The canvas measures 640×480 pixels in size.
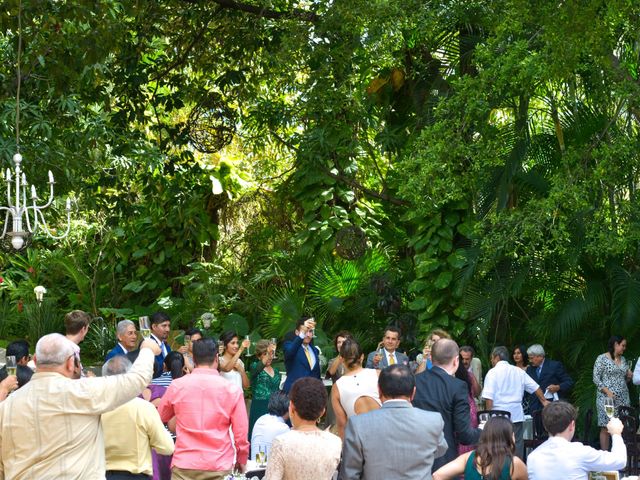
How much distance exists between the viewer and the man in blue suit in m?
10.3

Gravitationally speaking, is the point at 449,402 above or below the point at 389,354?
below

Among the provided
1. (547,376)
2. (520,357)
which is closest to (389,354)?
(520,357)

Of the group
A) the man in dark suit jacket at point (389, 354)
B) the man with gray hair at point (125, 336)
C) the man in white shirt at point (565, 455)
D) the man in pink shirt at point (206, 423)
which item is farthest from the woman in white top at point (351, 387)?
the man in dark suit jacket at point (389, 354)

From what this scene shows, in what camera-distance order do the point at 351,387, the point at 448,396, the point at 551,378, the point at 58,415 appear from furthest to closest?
the point at 551,378 < the point at 351,387 < the point at 448,396 < the point at 58,415

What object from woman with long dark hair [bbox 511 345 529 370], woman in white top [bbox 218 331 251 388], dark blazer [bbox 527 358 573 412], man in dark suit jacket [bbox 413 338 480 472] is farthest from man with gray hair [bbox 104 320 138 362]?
→ dark blazer [bbox 527 358 573 412]

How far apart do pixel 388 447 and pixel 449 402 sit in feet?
4.83

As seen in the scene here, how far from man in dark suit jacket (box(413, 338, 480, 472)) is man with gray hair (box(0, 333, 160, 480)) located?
2.26 meters

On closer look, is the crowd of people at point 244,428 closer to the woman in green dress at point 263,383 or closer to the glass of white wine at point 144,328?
the glass of white wine at point 144,328

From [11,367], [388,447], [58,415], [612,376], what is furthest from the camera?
[612,376]

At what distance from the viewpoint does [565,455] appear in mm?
5512

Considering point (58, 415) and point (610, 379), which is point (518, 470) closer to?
point (58, 415)

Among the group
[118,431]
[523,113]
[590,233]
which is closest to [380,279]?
[523,113]

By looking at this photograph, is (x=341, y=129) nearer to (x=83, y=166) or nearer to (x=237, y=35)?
(x=237, y=35)

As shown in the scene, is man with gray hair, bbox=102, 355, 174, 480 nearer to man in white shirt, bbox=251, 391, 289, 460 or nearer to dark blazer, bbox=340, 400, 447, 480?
dark blazer, bbox=340, 400, 447, 480
